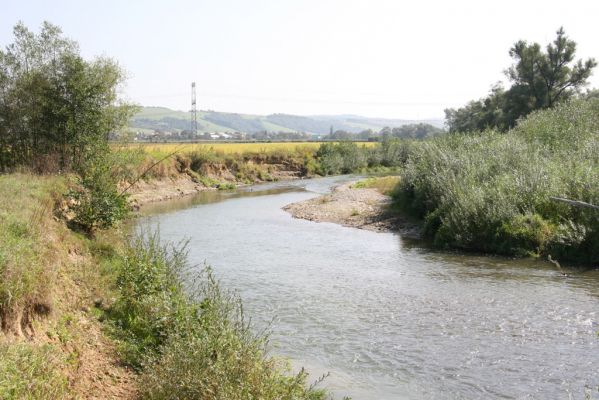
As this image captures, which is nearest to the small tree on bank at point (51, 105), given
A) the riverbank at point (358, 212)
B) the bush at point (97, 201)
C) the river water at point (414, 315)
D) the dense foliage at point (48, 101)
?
the dense foliage at point (48, 101)

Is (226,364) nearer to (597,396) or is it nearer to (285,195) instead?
(597,396)

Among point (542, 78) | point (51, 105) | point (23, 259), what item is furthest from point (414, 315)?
point (542, 78)

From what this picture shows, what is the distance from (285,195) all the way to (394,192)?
1420cm

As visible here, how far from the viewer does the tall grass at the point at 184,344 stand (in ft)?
26.9

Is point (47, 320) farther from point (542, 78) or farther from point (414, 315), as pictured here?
point (542, 78)

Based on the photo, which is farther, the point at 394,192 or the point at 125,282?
the point at 394,192

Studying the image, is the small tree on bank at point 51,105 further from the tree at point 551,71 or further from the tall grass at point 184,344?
the tree at point 551,71

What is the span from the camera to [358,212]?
112 ft

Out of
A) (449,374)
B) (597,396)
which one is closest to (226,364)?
(449,374)

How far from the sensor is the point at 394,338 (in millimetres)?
13023

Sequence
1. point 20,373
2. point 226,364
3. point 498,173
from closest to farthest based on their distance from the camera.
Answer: point 20,373 < point 226,364 < point 498,173

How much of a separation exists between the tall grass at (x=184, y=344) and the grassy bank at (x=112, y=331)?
19mm

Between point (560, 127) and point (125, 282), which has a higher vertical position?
point (560, 127)

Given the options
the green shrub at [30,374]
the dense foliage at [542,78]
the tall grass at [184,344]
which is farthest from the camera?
the dense foliage at [542,78]
